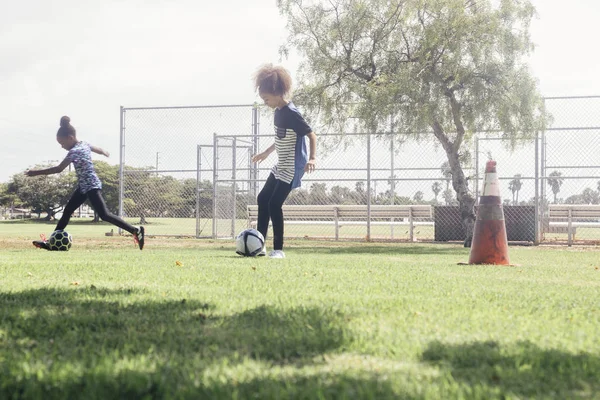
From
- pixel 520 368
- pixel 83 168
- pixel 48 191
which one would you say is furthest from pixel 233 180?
pixel 48 191

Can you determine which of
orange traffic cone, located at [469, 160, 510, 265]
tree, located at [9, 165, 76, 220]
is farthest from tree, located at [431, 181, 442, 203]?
tree, located at [9, 165, 76, 220]

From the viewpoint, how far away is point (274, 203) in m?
8.72

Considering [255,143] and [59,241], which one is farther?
[255,143]

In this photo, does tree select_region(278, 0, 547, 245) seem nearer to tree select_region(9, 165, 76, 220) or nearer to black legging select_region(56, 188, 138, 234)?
black legging select_region(56, 188, 138, 234)

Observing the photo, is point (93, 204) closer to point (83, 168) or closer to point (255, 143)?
point (83, 168)

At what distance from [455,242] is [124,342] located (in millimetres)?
14653

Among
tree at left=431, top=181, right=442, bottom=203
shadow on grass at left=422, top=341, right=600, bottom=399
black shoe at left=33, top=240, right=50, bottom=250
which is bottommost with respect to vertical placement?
shadow on grass at left=422, top=341, right=600, bottom=399

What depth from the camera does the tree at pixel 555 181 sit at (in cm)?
1612

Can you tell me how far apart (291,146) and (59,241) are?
14.4 feet

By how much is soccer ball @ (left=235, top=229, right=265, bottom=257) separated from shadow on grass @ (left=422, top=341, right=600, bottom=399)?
6198 mm

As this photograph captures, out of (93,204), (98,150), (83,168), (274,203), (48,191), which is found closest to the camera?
(274,203)

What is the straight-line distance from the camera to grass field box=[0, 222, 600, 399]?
243 cm

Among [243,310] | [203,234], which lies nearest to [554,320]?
[243,310]

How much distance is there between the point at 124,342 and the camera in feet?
10.4
